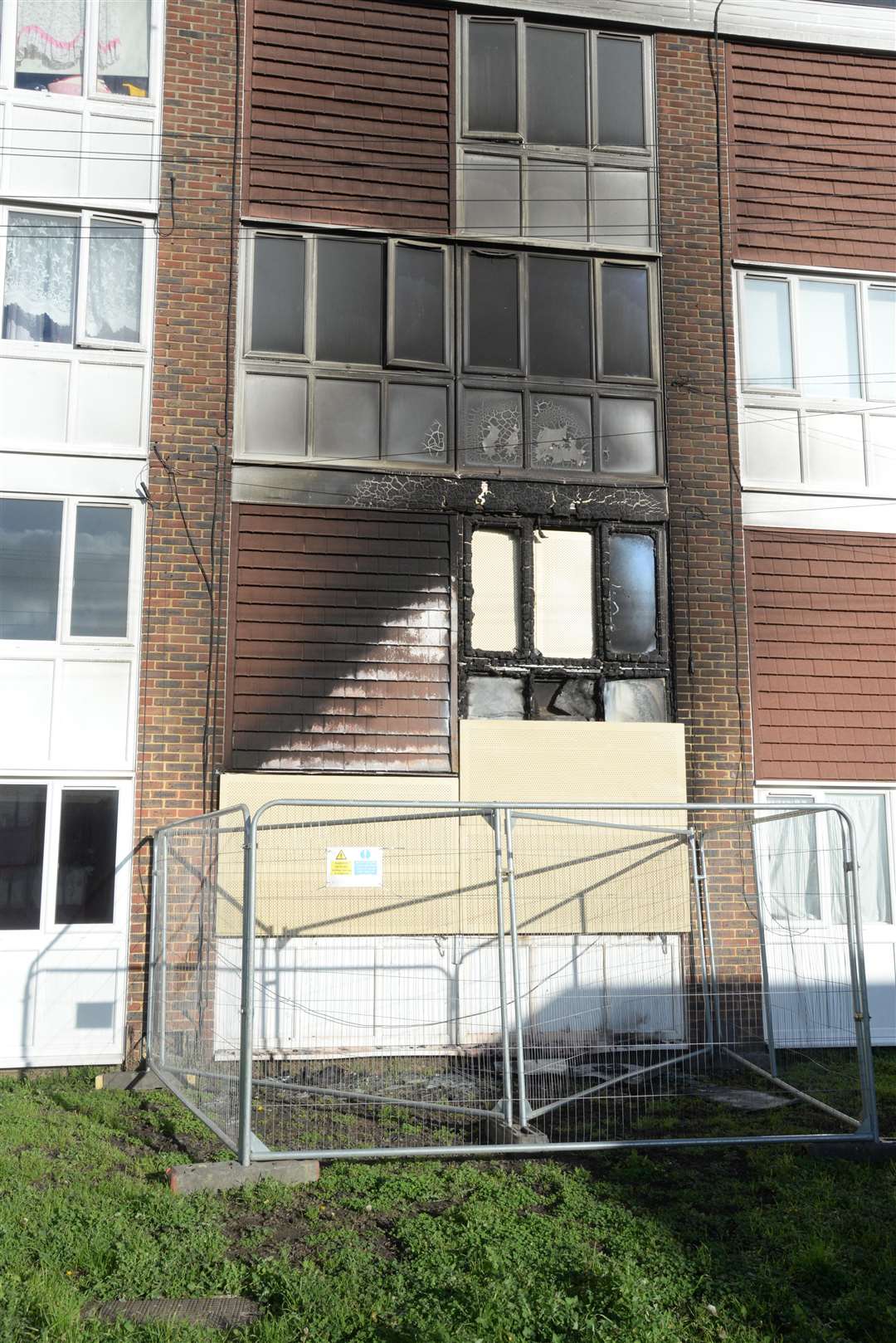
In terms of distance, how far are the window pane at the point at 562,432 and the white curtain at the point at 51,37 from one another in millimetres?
5764

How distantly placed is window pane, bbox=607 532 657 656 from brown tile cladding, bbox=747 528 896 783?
43.1 inches

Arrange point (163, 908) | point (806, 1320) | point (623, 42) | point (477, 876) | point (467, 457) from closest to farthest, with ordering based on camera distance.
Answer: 1. point (806, 1320)
2. point (163, 908)
3. point (477, 876)
4. point (467, 457)
5. point (623, 42)

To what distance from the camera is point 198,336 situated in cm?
1164

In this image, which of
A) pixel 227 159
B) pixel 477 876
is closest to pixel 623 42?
pixel 227 159

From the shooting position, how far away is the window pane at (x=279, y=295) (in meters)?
11.8

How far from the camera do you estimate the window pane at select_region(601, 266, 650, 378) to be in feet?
40.9

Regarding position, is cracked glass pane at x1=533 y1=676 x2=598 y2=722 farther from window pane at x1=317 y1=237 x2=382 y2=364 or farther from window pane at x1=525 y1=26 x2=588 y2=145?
window pane at x1=525 y1=26 x2=588 y2=145

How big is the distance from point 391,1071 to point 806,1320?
5.47m

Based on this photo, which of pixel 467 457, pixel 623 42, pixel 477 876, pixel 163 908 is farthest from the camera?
pixel 623 42

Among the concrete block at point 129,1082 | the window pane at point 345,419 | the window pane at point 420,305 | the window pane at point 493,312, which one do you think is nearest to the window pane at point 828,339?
the window pane at point 493,312

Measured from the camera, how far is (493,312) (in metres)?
12.3

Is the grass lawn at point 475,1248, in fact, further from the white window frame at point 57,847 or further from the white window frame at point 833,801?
the white window frame at point 833,801

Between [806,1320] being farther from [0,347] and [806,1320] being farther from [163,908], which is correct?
[0,347]

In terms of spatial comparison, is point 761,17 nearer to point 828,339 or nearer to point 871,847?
point 828,339
